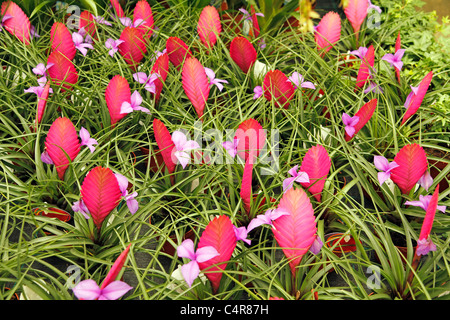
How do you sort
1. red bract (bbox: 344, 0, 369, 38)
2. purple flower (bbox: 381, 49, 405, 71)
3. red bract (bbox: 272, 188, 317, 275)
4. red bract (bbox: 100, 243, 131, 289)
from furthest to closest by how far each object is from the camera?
red bract (bbox: 344, 0, 369, 38), purple flower (bbox: 381, 49, 405, 71), red bract (bbox: 272, 188, 317, 275), red bract (bbox: 100, 243, 131, 289)

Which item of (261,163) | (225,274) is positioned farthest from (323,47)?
(225,274)

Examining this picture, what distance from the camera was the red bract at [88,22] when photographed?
179cm

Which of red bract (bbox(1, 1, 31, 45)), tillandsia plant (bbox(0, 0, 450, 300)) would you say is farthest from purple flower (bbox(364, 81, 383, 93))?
red bract (bbox(1, 1, 31, 45))

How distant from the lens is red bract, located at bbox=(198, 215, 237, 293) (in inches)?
34.7

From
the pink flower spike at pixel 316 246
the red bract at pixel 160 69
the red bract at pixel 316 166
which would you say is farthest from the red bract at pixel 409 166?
the red bract at pixel 160 69

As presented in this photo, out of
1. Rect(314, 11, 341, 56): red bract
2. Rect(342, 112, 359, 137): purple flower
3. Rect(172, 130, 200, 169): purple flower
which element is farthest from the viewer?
Rect(314, 11, 341, 56): red bract

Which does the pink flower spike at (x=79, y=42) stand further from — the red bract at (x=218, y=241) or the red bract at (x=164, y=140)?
the red bract at (x=218, y=241)

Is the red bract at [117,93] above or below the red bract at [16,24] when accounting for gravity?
below

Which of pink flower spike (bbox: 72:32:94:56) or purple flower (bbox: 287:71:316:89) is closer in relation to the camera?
purple flower (bbox: 287:71:316:89)

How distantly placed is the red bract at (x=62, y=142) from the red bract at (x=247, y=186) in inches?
18.9

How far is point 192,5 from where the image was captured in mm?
2188

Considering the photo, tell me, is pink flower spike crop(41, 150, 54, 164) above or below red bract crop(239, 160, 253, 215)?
above

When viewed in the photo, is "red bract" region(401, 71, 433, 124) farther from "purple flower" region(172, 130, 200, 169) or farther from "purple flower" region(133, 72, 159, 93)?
"purple flower" region(133, 72, 159, 93)
